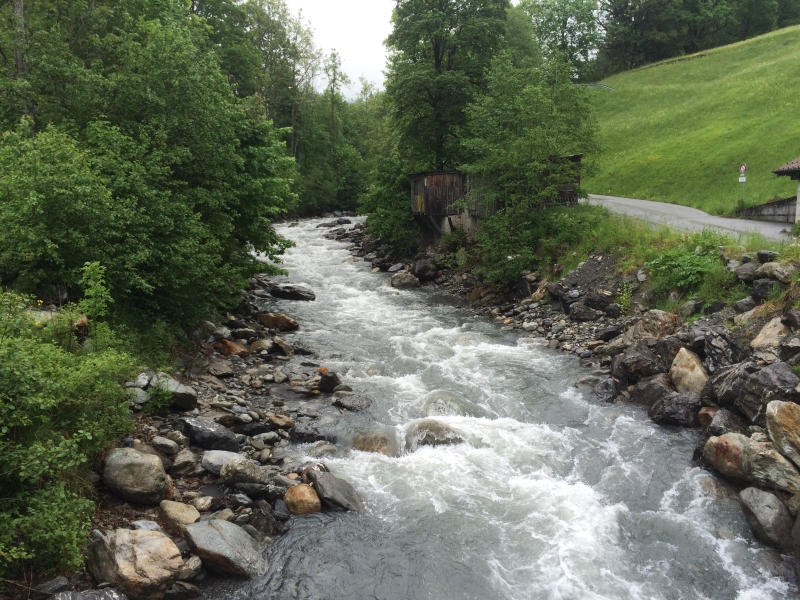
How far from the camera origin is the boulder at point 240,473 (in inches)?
361

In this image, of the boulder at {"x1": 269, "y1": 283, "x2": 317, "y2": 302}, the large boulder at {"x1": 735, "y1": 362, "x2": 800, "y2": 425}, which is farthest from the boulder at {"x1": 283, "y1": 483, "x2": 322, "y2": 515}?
the boulder at {"x1": 269, "y1": 283, "x2": 317, "y2": 302}

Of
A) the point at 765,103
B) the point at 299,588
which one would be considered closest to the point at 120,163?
the point at 299,588

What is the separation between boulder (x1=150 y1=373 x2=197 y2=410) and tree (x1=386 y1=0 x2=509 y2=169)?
22032 mm

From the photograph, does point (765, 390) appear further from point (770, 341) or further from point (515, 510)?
point (515, 510)

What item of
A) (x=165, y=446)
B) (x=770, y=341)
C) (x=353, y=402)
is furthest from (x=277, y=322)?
(x=770, y=341)

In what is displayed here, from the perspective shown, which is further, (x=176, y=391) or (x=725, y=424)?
(x=176, y=391)

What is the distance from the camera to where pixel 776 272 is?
1398cm

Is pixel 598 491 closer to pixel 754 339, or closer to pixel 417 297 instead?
pixel 754 339

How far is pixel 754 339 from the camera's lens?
12.7 meters

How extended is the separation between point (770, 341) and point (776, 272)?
2760 mm

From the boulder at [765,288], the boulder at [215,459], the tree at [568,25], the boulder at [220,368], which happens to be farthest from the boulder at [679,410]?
the tree at [568,25]

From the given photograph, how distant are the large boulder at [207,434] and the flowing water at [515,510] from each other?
1.99 meters

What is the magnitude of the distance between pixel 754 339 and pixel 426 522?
878 cm

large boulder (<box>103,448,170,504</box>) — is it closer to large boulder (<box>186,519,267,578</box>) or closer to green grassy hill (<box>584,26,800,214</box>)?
large boulder (<box>186,519,267,578</box>)
